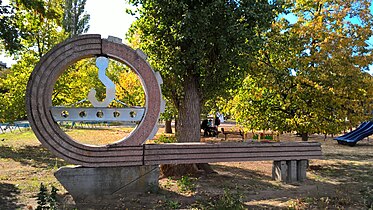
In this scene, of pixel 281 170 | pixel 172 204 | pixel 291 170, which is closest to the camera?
pixel 172 204

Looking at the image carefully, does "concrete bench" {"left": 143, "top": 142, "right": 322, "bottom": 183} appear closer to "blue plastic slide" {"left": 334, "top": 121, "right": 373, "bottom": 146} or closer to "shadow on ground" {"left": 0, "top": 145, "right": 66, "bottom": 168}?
"shadow on ground" {"left": 0, "top": 145, "right": 66, "bottom": 168}

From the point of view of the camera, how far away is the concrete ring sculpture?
680 centimetres

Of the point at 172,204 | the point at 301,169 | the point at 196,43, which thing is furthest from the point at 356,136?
the point at 172,204

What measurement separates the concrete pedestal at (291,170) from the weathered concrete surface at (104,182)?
3.70 meters

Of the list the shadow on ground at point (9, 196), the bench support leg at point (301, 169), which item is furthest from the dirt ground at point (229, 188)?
the bench support leg at point (301, 169)

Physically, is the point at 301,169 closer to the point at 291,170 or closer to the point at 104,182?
the point at 291,170

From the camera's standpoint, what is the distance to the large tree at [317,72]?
10.2 metres

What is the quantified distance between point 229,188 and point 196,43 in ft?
12.5

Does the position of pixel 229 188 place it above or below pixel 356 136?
→ below

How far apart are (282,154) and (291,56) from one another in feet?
12.5

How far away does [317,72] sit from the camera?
1034 centimetres

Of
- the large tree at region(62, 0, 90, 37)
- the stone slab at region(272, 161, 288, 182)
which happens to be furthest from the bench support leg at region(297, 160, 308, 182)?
the large tree at region(62, 0, 90, 37)

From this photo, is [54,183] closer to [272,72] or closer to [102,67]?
[102,67]

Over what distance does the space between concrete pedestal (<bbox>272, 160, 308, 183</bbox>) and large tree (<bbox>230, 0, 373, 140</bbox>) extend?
1920 mm
